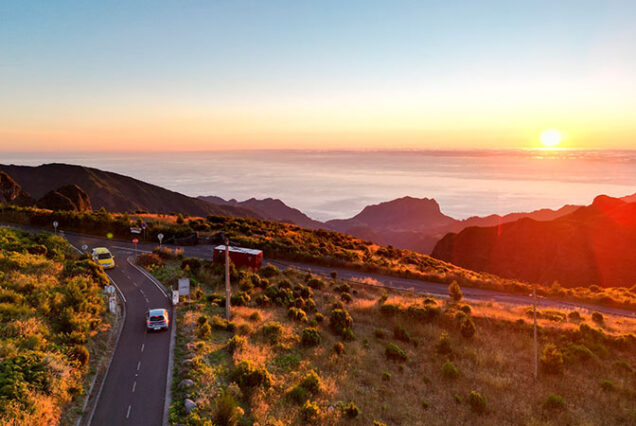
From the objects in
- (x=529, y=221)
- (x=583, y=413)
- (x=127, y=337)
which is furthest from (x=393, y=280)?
(x=529, y=221)

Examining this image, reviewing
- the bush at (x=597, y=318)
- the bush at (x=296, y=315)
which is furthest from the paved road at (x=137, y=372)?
the bush at (x=597, y=318)

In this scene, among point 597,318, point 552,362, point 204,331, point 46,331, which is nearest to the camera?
point 46,331

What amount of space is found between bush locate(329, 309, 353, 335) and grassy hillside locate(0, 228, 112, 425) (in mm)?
16681

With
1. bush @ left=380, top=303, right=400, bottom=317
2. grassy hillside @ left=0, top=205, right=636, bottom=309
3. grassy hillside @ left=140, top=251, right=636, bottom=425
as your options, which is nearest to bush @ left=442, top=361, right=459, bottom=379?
grassy hillside @ left=140, top=251, right=636, bottom=425

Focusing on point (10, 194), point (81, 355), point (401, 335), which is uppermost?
point (10, 194)

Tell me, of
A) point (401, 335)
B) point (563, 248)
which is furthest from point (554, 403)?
point (563, 248)

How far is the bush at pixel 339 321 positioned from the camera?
3011cm

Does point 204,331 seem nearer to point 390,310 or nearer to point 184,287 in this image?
point 184,287

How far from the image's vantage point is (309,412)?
18.1 meters

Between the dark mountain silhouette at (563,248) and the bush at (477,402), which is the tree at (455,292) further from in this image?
the dark mountain silhouette at (563,248)

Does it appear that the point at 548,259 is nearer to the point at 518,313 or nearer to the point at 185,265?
the point at 518,313

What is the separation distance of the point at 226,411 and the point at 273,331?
10444mm

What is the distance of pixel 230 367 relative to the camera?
811 inches

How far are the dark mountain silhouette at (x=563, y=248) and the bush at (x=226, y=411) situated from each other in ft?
317
